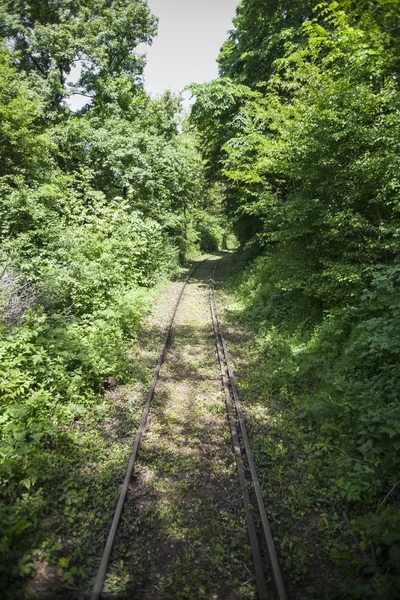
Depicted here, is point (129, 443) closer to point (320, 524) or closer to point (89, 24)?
point (320, 524)

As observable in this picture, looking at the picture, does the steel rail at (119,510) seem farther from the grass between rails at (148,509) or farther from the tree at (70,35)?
the tree at (70,35)

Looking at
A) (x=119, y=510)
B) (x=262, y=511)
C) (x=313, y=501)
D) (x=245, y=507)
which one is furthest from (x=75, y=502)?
(x=313, y=501)

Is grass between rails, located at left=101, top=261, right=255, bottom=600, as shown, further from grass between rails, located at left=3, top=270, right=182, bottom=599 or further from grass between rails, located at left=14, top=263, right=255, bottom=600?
grass between rails, located at left=3, top=270, right=182, bottom=599

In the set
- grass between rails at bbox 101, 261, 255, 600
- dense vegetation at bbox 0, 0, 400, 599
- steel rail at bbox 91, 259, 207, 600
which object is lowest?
grass between rails at bbox 101, 261, 255, 600

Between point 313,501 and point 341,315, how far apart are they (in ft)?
13.7

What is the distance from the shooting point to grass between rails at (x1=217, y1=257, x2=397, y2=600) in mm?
2986

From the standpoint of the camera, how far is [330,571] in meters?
3.14

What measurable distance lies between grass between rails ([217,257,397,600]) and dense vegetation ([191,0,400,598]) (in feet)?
0.05

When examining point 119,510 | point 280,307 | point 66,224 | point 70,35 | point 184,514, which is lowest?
point 184,514

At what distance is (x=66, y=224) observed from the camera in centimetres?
1238

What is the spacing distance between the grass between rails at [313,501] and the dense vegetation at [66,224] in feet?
→ 8.84

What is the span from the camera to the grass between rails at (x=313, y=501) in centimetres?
299

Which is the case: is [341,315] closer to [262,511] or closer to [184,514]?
[262,511]

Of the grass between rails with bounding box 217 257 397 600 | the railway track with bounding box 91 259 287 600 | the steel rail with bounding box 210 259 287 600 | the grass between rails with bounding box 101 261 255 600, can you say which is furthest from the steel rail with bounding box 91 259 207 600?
the grass between rails with bounding box 217 257 397 600
